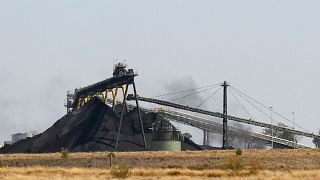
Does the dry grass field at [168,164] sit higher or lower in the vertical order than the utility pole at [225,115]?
lower

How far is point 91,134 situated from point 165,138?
11.2 meters

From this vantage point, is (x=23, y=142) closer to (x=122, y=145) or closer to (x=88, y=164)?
(x=122, y=145)

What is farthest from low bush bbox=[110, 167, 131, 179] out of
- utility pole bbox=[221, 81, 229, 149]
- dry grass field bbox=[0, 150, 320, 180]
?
utility pole bbox=[221, 81, 229, 149]

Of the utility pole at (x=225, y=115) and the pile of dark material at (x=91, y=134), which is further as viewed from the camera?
the utility pole at (x=225, y=115)

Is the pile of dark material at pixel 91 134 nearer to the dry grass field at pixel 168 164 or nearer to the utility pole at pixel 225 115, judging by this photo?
the utility pole at pixel 225 115

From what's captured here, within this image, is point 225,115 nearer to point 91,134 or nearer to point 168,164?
point 91,134

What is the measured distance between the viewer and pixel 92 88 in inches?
4126

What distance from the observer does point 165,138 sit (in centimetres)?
9544

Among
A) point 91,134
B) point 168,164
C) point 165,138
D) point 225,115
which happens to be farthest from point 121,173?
point 225,115

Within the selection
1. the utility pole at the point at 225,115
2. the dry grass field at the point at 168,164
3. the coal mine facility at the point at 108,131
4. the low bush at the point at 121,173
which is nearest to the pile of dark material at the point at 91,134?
the coal mine facility at the point at 108,131

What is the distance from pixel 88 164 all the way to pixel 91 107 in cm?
3953

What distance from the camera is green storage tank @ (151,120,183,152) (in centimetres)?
9481

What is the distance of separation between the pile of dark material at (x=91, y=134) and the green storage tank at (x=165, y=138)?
7.52 ft

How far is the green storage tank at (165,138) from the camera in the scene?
94812 mm
